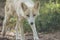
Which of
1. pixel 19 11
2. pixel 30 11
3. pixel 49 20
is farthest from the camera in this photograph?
pixel 49 20

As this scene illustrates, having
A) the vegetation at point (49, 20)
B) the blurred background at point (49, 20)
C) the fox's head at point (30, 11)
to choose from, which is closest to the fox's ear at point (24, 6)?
the fox's head at point (30, 11)

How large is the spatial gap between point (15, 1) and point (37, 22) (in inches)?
62.4

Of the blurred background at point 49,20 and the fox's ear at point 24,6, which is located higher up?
the fox's ear at point 24,6

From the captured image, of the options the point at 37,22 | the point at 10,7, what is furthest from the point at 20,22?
the point at 37,22

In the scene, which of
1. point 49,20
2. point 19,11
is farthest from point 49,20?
point 19,11

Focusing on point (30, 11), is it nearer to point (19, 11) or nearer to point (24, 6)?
point (24, 6)

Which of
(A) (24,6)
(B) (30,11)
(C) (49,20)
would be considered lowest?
(C) (49,20)

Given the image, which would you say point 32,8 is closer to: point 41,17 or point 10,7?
point 10,7

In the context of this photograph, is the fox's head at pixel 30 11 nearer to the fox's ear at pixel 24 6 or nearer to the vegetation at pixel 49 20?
the fox's ear at pixel 24 6

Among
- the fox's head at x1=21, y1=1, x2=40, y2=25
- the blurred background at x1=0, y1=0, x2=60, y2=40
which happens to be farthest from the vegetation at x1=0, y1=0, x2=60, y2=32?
the fox's head at x1=21, y1=1, x2=40, y2=25

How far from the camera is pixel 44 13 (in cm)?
831

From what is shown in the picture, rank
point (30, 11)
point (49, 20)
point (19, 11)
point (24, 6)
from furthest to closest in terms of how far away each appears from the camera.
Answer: point (49, 20) < point (19, 11) < point (24, 6) < point (30, 11)

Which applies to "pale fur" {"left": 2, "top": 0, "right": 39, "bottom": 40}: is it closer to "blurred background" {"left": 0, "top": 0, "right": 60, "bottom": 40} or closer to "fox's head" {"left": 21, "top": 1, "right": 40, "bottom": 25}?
"fox's head" {"left": 21, "top": 1, "right": 40, "bottom": 25}

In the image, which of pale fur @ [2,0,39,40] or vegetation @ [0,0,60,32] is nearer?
pale fur @ [2,0,39,40]
